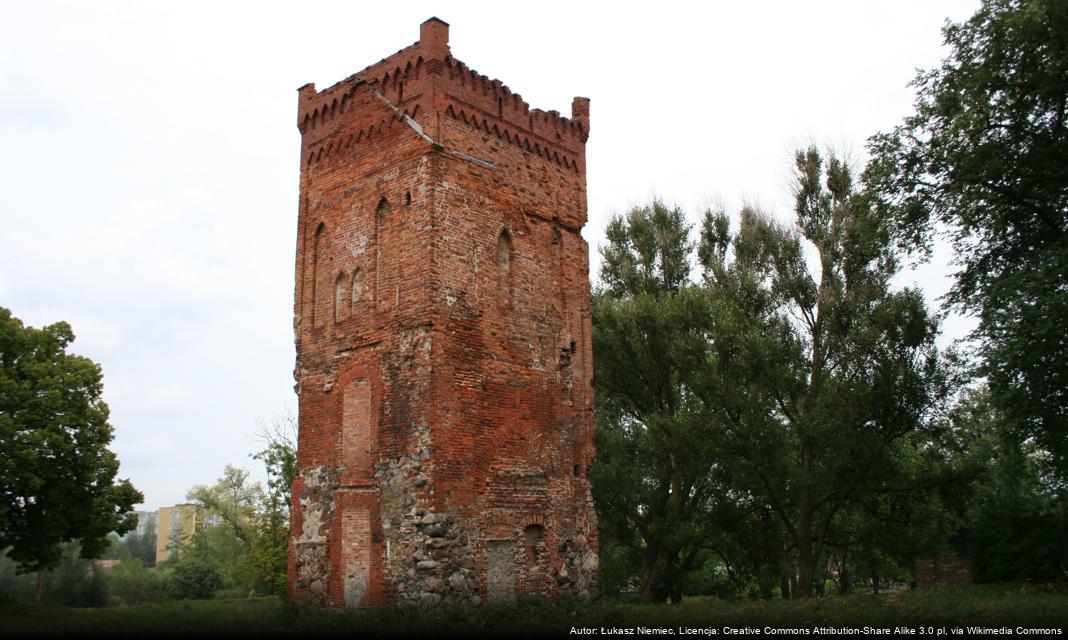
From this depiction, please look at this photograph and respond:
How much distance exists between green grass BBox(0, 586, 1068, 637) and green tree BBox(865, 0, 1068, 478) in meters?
3.81

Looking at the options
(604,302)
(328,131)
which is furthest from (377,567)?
(604,302)

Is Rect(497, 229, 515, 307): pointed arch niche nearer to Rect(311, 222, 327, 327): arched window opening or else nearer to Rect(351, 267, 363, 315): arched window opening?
Rect(351, 267, 363, 315): arched window opening

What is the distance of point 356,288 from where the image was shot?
55.5 feet

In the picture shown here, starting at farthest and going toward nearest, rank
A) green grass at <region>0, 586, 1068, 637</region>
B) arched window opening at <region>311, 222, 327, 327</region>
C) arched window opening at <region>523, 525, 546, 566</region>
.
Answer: arched window opening at <region>311, 222, 327, 327</region> < arched window opening at <region>523, 525, 546, 566</region> < green grass at <region>0, 586, 1068, 637</region>

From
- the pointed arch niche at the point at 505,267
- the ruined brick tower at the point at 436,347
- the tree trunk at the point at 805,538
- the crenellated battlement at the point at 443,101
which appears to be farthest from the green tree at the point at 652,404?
the pointed arch niche at the point at 505,267

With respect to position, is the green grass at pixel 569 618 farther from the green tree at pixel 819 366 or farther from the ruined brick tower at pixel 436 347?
the green tree at pixel 819 366

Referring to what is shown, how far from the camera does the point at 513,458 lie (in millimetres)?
16156

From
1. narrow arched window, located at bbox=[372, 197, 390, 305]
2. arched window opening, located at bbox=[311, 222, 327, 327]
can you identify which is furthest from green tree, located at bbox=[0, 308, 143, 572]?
narrow arched window, located at bbox=[372, 197, 390, 305]

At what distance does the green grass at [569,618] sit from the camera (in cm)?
1270

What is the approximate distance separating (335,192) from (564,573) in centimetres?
881

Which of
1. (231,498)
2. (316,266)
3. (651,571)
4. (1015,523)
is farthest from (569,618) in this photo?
(231,498)

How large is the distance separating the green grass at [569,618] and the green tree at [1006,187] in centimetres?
381

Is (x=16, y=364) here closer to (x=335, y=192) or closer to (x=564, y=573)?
(x=335, y=192)

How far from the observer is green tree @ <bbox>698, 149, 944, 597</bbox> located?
20391mm
